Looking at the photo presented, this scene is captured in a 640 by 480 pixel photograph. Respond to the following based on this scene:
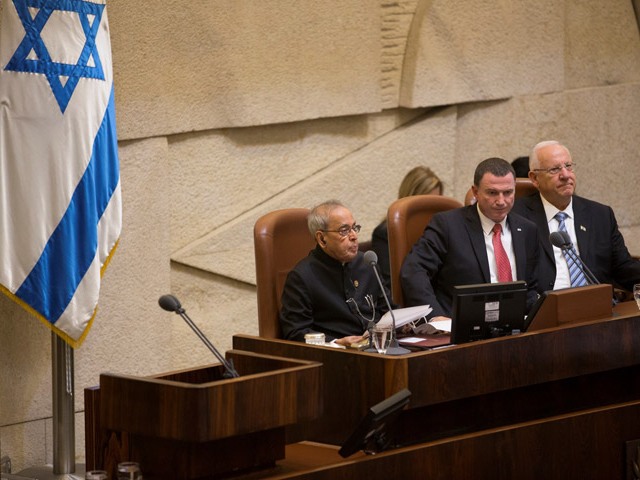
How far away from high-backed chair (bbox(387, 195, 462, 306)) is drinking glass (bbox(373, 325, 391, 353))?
940 mm

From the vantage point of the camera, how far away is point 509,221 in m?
5.08

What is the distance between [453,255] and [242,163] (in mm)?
1505

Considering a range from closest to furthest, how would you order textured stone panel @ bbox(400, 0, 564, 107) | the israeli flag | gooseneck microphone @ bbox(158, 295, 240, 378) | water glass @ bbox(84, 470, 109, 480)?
water glass @ bbox(84, 470, 109, 480) → gooseneck microphone @ bbox(158, 295, 240, 378) → the israeli flag → textured stone panel @ bbox(400, 0, 564, 107)

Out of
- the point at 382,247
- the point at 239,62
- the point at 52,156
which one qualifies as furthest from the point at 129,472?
the point at 239,62

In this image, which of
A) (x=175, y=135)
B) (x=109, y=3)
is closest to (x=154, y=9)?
(x=109, y=3)

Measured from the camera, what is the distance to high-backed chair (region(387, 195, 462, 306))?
4.90 m

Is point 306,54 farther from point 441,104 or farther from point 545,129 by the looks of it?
point 545,129

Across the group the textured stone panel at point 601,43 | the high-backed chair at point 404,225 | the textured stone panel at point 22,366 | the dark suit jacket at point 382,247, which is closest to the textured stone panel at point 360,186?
the dark suit jacket at point 382,247

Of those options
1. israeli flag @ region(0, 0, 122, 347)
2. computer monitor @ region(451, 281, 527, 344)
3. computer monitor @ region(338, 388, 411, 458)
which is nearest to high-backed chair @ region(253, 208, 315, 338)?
israeli flag @ region(0, 0, 122, 347)

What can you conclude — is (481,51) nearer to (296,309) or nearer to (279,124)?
(279,124)

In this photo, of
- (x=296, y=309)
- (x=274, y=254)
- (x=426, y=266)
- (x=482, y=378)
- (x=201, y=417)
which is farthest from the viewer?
(x=426, y=266)

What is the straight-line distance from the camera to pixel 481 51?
269 inches

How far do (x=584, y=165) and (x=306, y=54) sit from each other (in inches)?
83.9

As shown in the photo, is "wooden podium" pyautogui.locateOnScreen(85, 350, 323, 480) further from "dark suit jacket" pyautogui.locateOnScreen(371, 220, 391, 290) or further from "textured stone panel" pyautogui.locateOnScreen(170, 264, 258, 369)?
"textured stone panel" pyautogui.locateOnScreen(170, 264, 258, 369)
